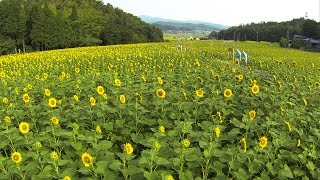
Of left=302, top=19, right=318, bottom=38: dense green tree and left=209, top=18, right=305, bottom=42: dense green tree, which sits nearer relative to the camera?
left=302, top=19, right=318, bottom=38: dense green tree

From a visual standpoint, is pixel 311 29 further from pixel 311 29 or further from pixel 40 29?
pixel 40 29

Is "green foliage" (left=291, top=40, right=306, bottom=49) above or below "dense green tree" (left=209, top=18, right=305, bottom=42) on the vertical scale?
below

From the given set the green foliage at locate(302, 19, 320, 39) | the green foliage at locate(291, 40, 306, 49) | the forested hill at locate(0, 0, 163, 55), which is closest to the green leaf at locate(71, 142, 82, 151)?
the forested hill at locate(0, 0, 163, 55)

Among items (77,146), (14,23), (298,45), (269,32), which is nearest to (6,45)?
(14,23)

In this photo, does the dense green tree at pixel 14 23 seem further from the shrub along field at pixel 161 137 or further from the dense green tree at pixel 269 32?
the dense green tree at pixel 269 32

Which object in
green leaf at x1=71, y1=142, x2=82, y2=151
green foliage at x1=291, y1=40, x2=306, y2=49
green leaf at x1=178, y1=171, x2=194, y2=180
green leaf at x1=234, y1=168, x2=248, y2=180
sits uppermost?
green leaf at x1=71, y1=142, x2=82, y2=151

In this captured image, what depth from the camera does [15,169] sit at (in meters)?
2.63

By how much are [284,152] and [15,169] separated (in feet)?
7.95

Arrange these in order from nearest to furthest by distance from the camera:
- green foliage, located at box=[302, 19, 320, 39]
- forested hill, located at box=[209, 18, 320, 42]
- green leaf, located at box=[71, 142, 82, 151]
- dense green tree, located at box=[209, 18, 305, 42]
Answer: green leaf, located at box=[71, 142, 82, 151] < green foliage, located at box=[302, 19, 320, 39] < forested hill, located at box=[209, 18, 320, 42] < dense green tree, located at box=[209, 18, 305, 42]

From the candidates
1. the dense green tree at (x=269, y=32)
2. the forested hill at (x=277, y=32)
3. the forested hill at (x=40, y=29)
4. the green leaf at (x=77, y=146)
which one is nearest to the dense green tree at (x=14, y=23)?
the forested hill at (x=40, y=29)

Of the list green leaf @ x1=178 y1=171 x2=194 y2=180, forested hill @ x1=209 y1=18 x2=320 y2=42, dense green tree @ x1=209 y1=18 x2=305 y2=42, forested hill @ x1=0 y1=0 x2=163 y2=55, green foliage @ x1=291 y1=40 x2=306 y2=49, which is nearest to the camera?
green leaf @ x1=178 y1=171 x2=194 y2=180

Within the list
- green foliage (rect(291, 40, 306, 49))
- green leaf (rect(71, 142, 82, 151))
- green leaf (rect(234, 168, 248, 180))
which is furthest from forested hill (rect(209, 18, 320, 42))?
green leaf (rect(71, 142, 82, 151))

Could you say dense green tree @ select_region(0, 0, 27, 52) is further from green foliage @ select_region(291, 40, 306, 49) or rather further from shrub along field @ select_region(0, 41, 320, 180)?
green foliage @ select_region(291, 40, 306, 49)

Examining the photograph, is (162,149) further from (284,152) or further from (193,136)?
(284,152)
